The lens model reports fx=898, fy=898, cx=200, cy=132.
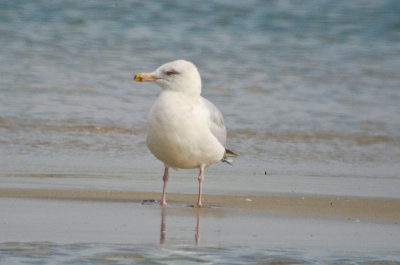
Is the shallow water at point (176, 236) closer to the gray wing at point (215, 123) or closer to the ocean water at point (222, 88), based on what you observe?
the gray wing at point (215, 123)

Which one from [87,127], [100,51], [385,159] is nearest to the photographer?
[385,159]

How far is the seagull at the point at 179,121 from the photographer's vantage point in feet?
19.5

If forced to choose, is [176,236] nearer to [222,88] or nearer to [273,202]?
[273,202]

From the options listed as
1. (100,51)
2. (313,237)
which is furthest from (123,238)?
(100,51)

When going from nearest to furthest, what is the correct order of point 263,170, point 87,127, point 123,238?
point 123,238 < point 263,170 < point 87,127

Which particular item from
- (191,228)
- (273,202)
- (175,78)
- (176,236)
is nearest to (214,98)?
(273,202)

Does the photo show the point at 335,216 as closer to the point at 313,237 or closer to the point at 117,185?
the point at 313,237

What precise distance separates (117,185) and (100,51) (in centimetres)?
836

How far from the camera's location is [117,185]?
6840 mm

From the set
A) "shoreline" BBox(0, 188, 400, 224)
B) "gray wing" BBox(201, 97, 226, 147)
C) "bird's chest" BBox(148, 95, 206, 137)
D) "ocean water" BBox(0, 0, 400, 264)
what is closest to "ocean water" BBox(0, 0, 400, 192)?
"ocean water" BBox(0, 0, 400, 264)

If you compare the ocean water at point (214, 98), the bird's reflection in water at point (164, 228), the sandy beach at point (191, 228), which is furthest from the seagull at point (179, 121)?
the ocean water at point (214, 98)

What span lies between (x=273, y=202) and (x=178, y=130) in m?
0.92

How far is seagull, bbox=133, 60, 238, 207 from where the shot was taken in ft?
19.5

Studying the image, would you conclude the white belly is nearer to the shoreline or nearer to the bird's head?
the bird's head
